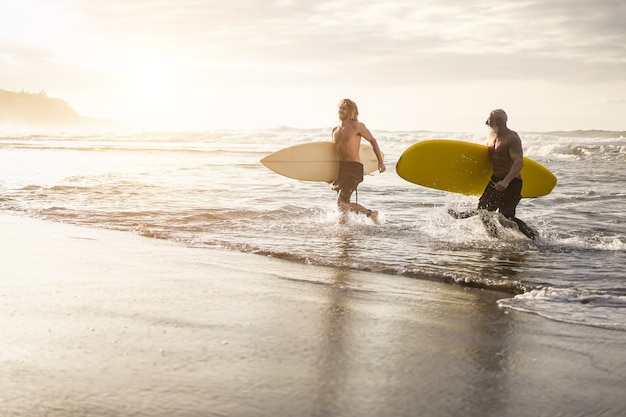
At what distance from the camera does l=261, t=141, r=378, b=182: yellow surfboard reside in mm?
10344

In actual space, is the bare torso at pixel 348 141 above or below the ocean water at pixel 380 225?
above

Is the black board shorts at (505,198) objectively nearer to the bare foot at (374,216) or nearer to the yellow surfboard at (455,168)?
the yellow surfboard at (455,168)

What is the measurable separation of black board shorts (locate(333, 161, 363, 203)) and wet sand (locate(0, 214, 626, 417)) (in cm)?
401

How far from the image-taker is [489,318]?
461 centimetres

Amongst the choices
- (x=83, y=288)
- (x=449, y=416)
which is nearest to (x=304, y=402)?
(x=449, y=416)

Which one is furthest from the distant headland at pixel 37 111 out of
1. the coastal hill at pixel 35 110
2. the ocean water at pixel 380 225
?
the ocean water at pixel 380 225

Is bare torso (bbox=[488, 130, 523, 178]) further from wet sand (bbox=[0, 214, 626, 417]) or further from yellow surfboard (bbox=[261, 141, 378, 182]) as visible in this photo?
wet sand (bbox=[0, 214, 626, 417])

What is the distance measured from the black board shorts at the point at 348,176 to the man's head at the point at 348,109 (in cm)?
63

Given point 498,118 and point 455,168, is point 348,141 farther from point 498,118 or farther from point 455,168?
point 498,118

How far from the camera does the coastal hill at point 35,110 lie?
143875 millimetres

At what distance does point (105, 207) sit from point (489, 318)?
743cm

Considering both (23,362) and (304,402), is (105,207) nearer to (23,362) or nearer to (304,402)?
(23,362)

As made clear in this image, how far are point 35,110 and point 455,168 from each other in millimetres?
153368

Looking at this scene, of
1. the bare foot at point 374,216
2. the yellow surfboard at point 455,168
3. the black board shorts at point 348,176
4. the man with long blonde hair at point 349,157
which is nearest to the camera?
the yellow surfboard at point 455,168
